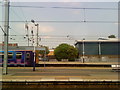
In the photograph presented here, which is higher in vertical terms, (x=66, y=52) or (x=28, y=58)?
(x=66, y=52)

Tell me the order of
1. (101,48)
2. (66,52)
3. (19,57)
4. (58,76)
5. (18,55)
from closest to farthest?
(58,76) → (18,55) → (19,57) → (66,52) → (101,48)

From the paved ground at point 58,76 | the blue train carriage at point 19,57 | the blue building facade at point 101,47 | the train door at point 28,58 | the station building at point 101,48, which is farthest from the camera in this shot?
the blue building facade at point 101,47

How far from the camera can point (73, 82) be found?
12.4m

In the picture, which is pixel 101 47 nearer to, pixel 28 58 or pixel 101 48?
pixel 101 48

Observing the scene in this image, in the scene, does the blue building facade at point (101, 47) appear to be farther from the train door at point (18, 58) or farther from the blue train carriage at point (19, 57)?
the train door at point (18, 58)

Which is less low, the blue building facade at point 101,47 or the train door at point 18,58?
the blue building facade at point 101,47

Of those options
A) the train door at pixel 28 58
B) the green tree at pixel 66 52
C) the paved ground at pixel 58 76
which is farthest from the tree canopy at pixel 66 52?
the paved ground at pixel 58 76

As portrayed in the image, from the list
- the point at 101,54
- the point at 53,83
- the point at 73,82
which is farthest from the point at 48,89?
the point at 101,54

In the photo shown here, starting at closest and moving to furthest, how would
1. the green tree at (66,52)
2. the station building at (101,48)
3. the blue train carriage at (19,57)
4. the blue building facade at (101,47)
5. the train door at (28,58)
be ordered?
the blue train carriage at (19,57)
the train door at (28,58)
the green tree at (66,52)
the station building at (101,48)
the blue building facade at (101,47)

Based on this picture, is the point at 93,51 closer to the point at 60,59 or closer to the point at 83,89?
the point at 60,59

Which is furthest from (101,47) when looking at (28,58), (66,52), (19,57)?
(19,57)

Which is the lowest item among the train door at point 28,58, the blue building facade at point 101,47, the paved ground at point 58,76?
the paved ground at point 58,76

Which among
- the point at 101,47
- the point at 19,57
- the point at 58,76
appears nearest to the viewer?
the point at 58,76

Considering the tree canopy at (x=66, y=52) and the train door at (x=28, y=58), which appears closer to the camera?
the train door at (x=28, y=58)
